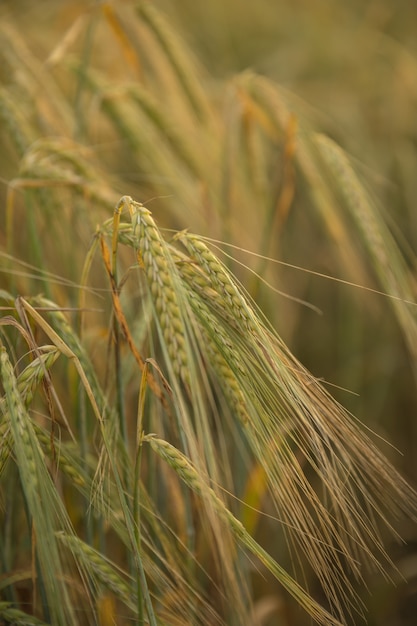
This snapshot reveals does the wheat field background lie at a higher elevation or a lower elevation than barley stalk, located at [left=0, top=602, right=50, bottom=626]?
higher

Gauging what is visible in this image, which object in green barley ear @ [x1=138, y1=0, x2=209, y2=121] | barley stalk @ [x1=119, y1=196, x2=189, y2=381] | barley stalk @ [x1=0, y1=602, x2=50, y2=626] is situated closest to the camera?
barley stalk @ [x1=119, y1=196, x2=189, y2=381]

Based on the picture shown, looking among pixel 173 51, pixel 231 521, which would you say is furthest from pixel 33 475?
pixel 173 51

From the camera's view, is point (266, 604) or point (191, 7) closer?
point (266, 604)

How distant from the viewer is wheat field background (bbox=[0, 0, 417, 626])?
0.64 meters

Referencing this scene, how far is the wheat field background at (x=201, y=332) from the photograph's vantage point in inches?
25.4

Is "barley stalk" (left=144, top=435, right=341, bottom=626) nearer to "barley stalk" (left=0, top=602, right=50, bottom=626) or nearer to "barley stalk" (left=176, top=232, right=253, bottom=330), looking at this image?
"barley stalk" (left=176, top=232, right=253, bottom=330)

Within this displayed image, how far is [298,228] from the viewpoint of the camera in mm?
2025

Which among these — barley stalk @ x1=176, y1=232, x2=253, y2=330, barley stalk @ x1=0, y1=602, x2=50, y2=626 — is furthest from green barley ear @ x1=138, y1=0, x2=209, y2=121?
barley stalk @ x1=0, y1=602, x2=50, y2=626

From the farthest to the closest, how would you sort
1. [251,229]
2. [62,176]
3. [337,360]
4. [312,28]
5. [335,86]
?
[312,28] < [335,86] < [337,360] < [251,229] < [62,176]

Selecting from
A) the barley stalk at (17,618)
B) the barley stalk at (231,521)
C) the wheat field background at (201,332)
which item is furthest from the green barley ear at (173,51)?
the barley stalk at (17,618)

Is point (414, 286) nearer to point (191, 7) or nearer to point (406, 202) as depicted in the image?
point (406, 202)

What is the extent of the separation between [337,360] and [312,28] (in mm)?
1434

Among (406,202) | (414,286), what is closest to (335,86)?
(406,202)

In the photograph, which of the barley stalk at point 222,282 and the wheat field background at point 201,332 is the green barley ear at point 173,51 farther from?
the barley stalk at point 222,282
